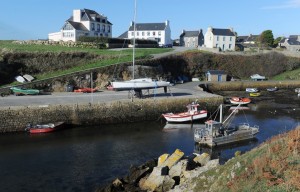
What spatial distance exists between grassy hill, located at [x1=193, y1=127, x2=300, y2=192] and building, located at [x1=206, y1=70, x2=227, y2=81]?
46.0m

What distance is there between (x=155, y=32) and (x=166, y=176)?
252ft

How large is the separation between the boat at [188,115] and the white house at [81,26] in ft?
130

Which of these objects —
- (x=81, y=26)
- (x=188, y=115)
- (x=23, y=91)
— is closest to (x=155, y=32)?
(x=81, y=26)

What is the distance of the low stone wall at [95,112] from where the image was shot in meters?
33.1

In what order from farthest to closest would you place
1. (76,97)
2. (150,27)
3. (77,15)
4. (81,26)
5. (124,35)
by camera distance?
(124,35)
(150,27)
(77,15)
(81,26)
(76,97)

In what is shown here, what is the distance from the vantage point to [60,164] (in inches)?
970

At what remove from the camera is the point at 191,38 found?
99.6 metres

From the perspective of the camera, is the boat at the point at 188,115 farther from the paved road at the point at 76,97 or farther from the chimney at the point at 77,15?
the chimney at the point at 77,15

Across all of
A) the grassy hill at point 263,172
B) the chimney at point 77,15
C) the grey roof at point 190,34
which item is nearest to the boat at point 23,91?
the grassy hill at point 263,172

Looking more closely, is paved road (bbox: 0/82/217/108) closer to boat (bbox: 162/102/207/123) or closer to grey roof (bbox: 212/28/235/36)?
boat (bbox: 162/102/207/123)

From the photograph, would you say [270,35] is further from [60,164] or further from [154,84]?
[60,164]

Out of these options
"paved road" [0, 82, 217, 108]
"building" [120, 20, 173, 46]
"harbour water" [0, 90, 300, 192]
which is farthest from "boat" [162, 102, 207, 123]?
"building" [120, 20, 173, 46]

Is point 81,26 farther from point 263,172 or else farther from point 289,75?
point 263,172

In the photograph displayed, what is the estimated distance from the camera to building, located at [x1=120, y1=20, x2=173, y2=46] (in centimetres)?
9179
